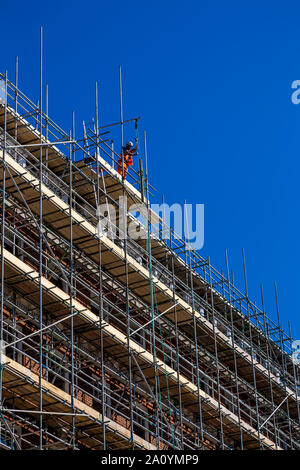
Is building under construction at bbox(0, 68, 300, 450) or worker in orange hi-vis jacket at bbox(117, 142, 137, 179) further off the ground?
worker in orange hi-vis jacket at bbox(117, 142, 137, 179)

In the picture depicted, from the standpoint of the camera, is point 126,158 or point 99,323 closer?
point 99,323

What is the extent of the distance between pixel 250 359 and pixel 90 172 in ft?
A: 31.6

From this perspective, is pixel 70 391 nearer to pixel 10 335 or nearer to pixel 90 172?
pixel 10 335

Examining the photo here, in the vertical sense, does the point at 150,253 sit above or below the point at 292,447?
above

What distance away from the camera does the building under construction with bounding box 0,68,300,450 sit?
90.2ft

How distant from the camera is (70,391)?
97.6ft

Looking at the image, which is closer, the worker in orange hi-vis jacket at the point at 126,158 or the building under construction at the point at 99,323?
the building under construction at the point at 99,323

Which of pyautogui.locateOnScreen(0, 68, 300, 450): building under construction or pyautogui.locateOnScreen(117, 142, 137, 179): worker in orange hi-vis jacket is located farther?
pyautogui.locateOnScreen(117, 142, 137, 179): worker in orange hi-vis jacket

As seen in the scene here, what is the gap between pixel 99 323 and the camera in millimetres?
29422

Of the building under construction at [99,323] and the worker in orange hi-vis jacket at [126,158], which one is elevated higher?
the worker in orange hi-vis jacket at [126,158]

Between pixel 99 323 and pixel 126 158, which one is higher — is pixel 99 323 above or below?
below

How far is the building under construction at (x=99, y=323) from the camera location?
90.2 ft
